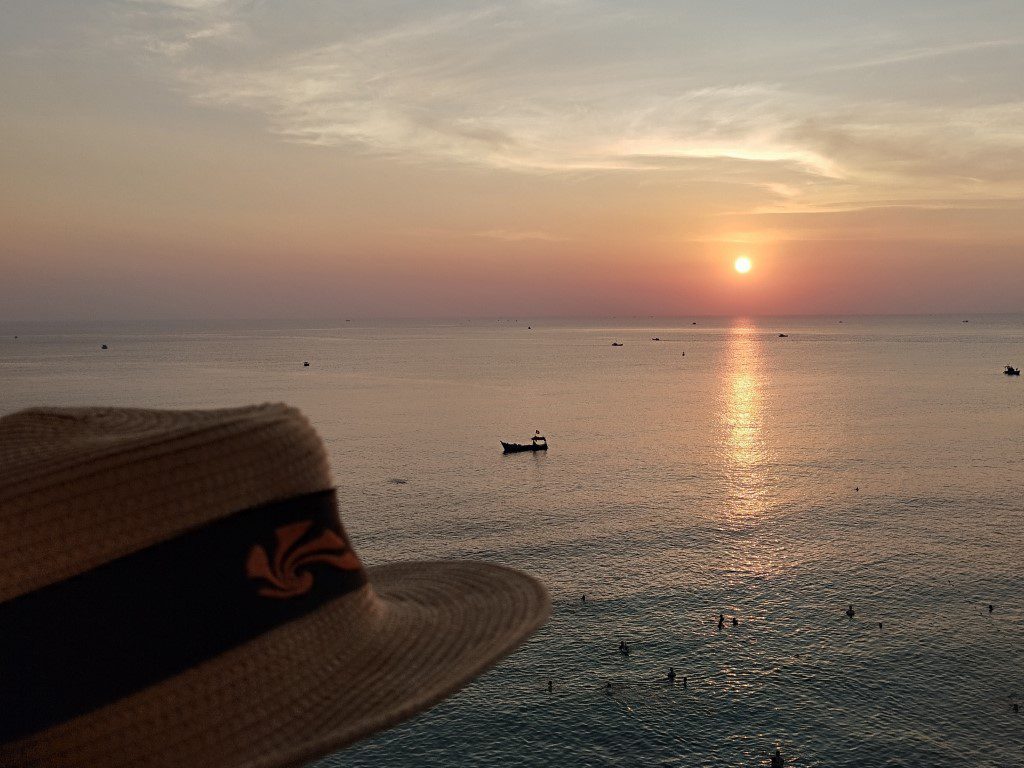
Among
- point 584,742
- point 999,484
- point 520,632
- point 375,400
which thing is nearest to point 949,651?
point 584,742

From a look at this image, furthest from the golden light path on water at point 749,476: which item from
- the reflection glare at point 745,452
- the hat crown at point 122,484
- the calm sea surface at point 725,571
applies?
the hat crown at point 122,484

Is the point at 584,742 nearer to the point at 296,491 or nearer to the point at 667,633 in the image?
the point at 667,633

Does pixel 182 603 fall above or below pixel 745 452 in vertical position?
above

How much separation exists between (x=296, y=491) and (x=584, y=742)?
39.7 meters

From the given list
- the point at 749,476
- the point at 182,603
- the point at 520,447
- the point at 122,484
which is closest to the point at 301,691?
the point at 182,603

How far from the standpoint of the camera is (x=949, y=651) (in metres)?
45.8

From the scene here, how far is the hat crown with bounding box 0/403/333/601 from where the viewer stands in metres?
2.56

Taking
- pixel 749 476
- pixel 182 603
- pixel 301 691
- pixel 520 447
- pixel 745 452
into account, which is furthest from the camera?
pixel 745 452

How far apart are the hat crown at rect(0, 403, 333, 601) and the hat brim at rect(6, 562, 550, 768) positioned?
0.50 metres

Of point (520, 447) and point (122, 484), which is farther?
point (520, 447)

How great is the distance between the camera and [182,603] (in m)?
2.64

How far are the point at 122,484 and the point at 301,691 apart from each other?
102cm

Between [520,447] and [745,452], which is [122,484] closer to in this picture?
[520,447]

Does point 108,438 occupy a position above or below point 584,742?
above
